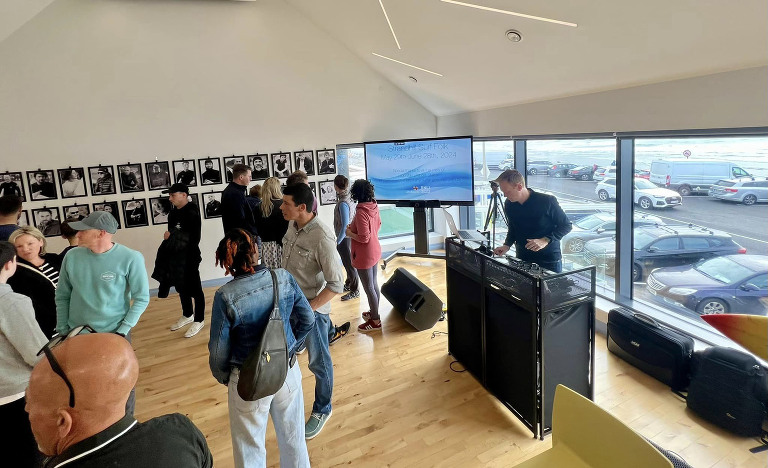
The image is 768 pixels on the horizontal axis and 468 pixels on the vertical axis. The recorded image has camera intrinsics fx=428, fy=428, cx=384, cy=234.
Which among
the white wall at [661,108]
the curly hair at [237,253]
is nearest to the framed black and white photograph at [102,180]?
the curly hair at [237,253]

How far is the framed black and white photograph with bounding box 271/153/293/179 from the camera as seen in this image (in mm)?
6250

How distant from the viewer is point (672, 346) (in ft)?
10.7

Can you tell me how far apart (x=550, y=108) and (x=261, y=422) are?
4.04 m

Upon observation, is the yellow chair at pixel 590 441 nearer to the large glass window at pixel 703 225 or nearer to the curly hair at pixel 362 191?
the large glass window at pixel 703 225

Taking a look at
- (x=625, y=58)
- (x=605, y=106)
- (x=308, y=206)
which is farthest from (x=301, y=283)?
(x=605, y=106)

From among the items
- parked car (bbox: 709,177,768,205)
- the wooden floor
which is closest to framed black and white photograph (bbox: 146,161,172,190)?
the wooden floor

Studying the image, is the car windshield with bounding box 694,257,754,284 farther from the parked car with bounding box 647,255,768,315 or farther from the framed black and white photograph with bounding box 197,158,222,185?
the framed black and white photograph with bounding box 197,158,222,185

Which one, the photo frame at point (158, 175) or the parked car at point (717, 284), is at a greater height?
the photo frame at point (158, 175)

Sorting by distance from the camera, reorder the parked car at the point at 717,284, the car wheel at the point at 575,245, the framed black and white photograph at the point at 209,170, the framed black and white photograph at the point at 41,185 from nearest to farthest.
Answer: the parked car at the point at 717,284
the car wheel at the point at 575,245
the framed black and white photograph at the point at 41,185
the framed black and white photograph at the point at 209,170

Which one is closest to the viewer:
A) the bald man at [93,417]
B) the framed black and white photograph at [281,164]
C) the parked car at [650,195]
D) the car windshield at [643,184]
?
the bald man at [93,417]

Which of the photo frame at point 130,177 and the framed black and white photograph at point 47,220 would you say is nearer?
the framed black and white photograph at point 47,220

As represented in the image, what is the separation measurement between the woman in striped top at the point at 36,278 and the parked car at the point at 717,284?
4.86 meters

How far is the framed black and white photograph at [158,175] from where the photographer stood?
5.69 metres

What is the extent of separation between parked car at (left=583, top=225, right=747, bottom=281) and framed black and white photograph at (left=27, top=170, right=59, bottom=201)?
6.52 metres
